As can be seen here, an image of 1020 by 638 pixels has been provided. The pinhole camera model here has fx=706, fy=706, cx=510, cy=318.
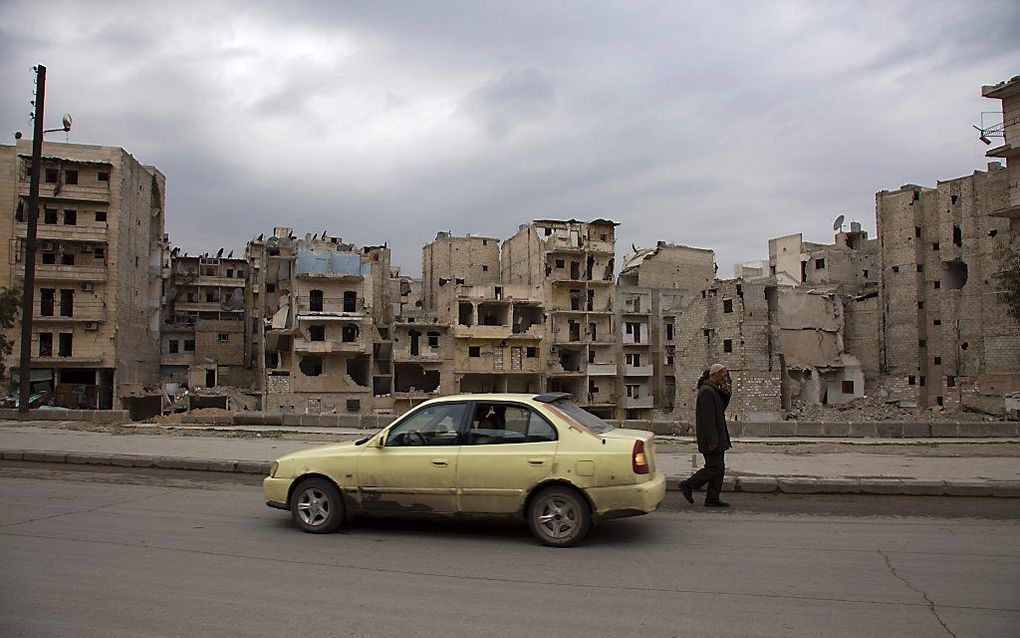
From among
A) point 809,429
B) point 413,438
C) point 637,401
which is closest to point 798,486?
point 413,438

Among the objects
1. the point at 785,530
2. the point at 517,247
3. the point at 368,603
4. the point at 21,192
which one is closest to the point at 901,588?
the point at 785,530

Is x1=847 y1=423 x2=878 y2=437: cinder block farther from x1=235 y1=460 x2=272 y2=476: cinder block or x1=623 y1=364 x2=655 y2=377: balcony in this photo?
x1=623 y1=364 x2=655 y2=377: balcony

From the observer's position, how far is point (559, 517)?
7.15 meters

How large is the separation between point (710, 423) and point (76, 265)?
166 ft

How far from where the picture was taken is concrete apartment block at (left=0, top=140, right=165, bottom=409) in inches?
1847

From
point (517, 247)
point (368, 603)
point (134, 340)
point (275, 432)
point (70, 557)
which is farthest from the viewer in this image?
point (517, 247)

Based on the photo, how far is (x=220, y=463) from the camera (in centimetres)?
1263

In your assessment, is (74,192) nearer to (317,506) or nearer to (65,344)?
(65,344)

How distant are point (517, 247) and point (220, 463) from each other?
54422mm

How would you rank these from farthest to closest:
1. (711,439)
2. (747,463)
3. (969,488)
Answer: (747,463) → (969,488) → (711,439)

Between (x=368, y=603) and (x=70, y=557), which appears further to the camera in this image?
(x=70, y=557)

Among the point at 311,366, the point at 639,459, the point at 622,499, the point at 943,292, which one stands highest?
the point at 943,292

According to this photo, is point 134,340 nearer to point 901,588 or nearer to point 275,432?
point 275,432

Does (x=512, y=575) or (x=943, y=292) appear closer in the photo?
(x=512, y=575)
